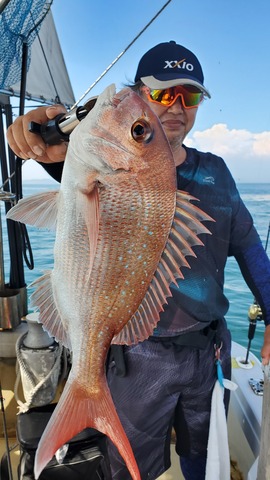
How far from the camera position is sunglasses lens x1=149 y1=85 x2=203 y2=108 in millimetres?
1631

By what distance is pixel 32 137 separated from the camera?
1.18 meters

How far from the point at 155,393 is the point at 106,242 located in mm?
985

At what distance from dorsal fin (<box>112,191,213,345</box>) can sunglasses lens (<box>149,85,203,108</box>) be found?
769mm

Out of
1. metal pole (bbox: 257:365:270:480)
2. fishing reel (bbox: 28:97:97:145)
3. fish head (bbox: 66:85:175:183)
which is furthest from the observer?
metal pole (bbox: 257:365:270:480)

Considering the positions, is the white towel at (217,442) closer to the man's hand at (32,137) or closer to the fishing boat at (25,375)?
the fishing boat at (25,375)

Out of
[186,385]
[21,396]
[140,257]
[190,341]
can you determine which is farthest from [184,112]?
[21,396]

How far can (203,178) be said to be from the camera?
1739 mm

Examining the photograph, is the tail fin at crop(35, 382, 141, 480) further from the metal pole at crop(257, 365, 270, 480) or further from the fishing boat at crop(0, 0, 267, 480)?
the fishing boat at crop(0, 0, 267, 480)

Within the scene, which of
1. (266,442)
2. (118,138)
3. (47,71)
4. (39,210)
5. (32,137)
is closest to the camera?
(118,138)

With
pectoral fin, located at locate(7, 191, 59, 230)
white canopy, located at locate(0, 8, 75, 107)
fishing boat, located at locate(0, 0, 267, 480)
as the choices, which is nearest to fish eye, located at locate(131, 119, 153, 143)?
pectoral fin, located at locate(7, 191, 59, 230)

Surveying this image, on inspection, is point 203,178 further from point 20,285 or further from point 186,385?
point 20,285

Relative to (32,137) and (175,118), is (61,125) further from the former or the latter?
(175,118)

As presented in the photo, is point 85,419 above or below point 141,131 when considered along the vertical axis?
below

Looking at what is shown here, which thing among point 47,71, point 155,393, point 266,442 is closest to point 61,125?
point 155,393
